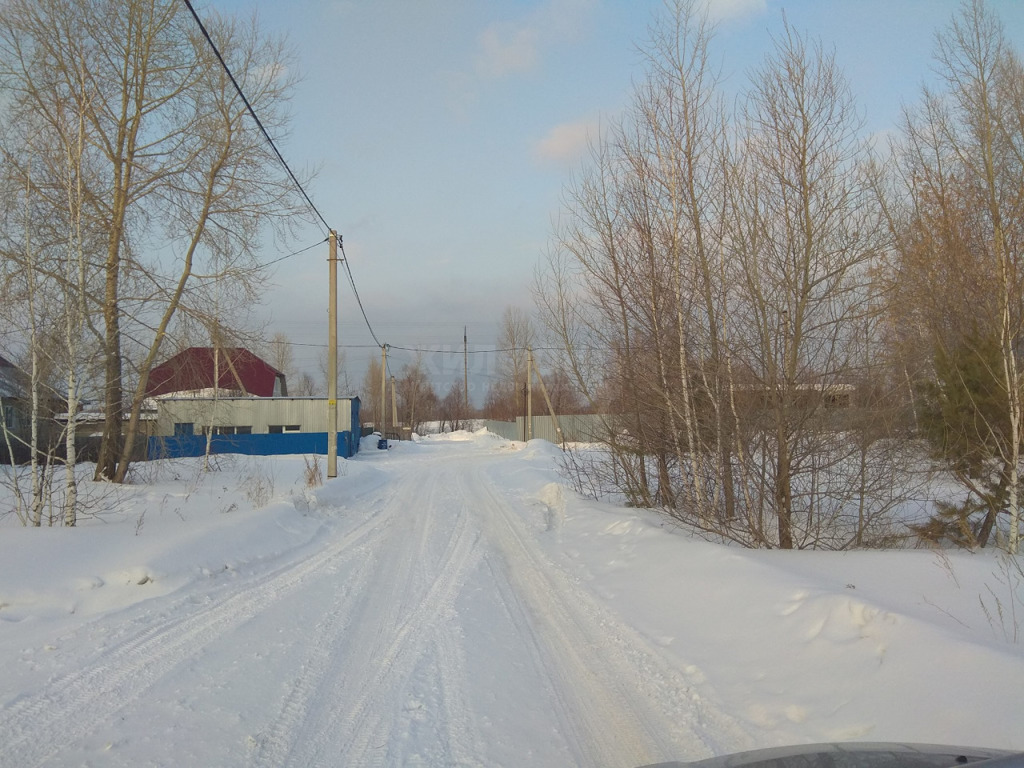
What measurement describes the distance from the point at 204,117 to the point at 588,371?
42.0 ft

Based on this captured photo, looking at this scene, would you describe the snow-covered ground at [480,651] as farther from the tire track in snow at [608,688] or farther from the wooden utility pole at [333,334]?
the wooden utility pole at [333,334]

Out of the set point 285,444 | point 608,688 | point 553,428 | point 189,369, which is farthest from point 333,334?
point 553,428

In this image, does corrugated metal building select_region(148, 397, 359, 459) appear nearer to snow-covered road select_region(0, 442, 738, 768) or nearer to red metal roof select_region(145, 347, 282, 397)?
red metal roof select_region(145, 347, 282, 397)

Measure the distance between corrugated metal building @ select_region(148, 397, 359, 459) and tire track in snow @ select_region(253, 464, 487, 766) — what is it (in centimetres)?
1772

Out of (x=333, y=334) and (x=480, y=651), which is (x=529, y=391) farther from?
(x=480, y=651)

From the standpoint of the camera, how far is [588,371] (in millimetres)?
12281

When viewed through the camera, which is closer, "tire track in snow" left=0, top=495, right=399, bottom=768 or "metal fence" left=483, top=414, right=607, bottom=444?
"tire track in snow" left=0, top=495, right=399, bottom=768

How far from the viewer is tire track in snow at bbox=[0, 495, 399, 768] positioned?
12.0ft

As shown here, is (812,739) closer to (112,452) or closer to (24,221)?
(24,221)

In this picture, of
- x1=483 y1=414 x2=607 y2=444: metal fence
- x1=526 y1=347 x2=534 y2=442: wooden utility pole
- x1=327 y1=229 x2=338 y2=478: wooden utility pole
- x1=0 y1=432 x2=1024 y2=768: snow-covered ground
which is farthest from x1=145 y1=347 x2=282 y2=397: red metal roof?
x1=526 y1=347 x2=534 y2=442: wooden utility pole

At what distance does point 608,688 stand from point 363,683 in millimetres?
1703

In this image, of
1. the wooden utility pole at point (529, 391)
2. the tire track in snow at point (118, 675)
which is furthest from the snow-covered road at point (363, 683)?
the wooden utility pole at point (529, 391)

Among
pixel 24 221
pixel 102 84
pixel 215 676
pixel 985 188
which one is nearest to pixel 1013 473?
pixel 985 188

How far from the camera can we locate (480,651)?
5.25 metres
